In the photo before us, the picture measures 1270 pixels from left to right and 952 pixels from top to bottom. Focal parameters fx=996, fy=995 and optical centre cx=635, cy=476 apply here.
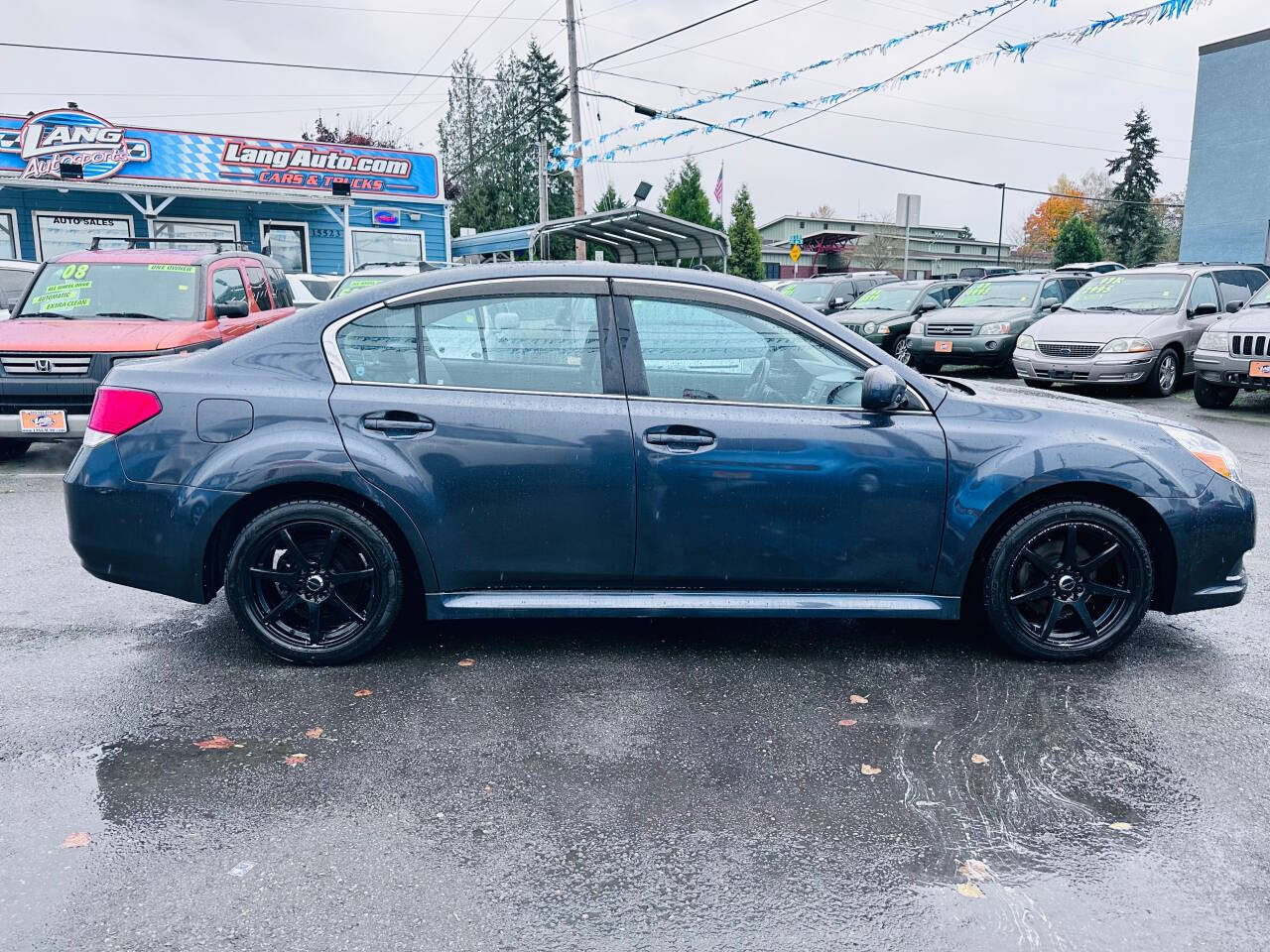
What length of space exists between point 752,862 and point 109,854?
184 cm

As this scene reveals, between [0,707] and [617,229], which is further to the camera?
[617,229]

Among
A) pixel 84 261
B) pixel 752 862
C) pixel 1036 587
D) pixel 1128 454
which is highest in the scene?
pixel 84 261

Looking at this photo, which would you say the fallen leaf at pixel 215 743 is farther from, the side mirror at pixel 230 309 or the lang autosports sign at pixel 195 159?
the lang autosports sign at pixel 195 159

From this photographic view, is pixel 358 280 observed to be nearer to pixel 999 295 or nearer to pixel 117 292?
pixel 117 292

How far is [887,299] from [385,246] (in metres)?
14.3

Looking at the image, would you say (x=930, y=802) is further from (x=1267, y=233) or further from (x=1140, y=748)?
(x=1267, y=233)

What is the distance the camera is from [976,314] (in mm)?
16016

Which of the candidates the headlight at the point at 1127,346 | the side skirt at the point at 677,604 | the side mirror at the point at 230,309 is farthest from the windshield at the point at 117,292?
the headlight at the point at 1127,346

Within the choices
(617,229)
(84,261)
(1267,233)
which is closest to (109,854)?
(84,261)

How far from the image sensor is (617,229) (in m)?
18.6

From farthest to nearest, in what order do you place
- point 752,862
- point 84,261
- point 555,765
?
1. point 84,261
2. point 555,765
3. point 752,862

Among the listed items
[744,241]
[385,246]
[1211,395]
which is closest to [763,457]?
[1211,395]

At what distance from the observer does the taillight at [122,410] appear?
13.3 ft

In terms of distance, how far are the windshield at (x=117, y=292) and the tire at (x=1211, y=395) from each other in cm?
1131
